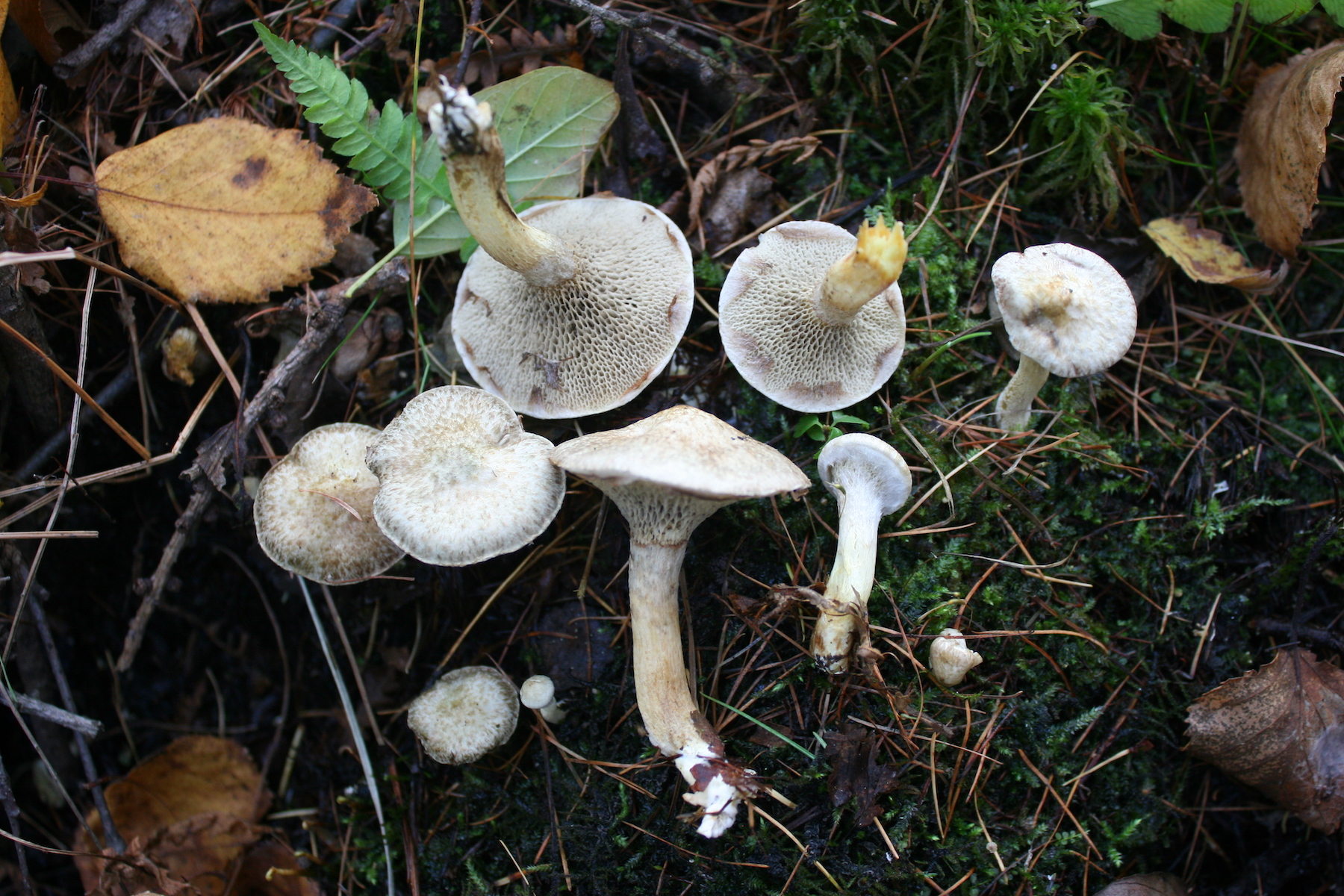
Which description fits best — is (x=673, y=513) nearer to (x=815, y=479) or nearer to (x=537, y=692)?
(x=815, y=479)

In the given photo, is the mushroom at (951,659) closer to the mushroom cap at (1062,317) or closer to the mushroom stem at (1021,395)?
the mushroom stem at (1021,395)

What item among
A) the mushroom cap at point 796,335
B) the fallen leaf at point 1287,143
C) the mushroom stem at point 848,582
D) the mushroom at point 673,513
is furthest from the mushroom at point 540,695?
the fallen leaf at point 1287,143

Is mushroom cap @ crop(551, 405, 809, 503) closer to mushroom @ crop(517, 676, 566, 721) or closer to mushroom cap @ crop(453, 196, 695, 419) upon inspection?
mushroom cap @ crop(453, 196, 695, 419)

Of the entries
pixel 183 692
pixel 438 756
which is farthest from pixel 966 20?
pixel 183 692

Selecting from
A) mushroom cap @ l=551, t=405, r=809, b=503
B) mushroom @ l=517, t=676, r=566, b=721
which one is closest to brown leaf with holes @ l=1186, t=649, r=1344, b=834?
mushroom cap @ l=551, t=405, r=809, b=503

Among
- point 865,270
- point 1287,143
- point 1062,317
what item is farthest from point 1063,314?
point 1287,143

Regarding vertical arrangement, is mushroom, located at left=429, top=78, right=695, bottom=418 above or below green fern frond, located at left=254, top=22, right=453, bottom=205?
below
